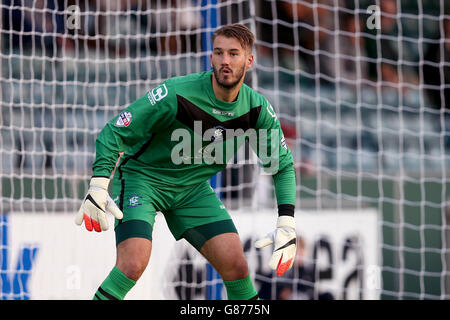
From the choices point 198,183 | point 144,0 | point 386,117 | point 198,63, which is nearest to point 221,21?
point 198,63

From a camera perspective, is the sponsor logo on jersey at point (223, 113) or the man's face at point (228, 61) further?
the sponsor logo on jersey at point (223, 113)

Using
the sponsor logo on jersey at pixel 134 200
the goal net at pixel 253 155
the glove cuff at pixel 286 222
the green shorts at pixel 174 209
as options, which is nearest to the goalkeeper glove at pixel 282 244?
the glove cuff at pixel 286 222

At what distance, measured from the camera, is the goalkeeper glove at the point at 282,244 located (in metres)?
4.22

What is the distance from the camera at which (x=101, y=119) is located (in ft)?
25.5

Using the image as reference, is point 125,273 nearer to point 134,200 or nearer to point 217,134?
point 134,200

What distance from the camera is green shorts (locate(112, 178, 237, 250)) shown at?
420cm

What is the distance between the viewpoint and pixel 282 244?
4285mm

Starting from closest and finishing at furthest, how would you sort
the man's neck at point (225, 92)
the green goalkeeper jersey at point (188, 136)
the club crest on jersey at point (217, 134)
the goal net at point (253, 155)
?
the green goalkeeper jersey at point (188, 136)
the man's neck at point (225, 92)
the club crest on jersey at point (217, 134)
the goal net at point (253, 155)

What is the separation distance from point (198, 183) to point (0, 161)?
3.35 metres

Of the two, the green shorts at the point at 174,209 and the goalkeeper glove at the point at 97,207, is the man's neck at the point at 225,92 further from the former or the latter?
the goalkeeper glove at the point at 97,207

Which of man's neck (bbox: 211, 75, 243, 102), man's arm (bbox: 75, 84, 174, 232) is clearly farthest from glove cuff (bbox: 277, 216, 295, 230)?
man's arm (bbox: 75, 84, 174, 232)

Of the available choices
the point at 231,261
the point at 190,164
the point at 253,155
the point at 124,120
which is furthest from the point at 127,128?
the point at 253,155

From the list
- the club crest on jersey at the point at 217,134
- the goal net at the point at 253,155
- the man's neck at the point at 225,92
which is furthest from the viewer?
the goal net at the point at 253,155

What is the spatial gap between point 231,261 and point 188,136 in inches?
29.9
